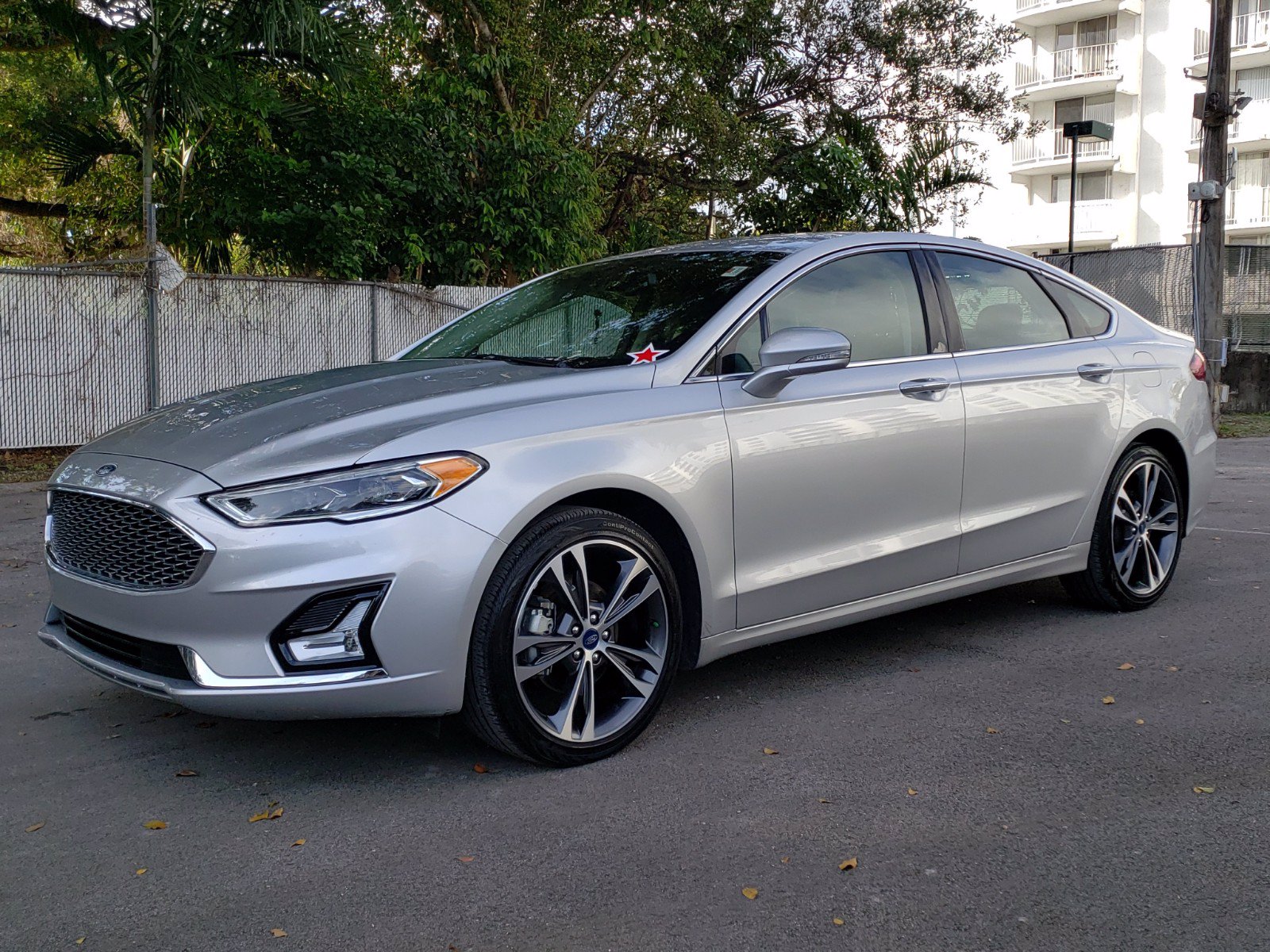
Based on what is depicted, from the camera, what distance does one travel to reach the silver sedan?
336 centimetres

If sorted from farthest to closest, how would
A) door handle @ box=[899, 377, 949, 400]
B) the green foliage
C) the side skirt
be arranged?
the green foliage → door handle @ box=[899, 377, 949, 400] → the side skirt

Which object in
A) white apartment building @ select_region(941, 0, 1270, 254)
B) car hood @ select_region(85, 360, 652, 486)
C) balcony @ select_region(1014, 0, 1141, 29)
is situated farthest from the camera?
balcony @ select_region(1014, 0, 1141, 29)

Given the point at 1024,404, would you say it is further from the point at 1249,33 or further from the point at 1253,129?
the point at 1249,33

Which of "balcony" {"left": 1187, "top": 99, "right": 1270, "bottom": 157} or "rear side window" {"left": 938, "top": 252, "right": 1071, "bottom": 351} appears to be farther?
"balcony" {"left": 1187, "top": 99, "right": 1270, "bottom": 157}

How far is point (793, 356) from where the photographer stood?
13.3 feet

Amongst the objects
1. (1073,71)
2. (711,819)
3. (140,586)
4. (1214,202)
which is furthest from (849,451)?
(1073,71)

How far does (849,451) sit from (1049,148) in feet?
150

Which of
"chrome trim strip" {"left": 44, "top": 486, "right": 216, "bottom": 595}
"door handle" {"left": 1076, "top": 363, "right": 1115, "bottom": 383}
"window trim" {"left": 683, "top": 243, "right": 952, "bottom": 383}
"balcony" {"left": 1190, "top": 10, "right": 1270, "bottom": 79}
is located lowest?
"chrome trim strip" {"left": 44, "top": 486, "right": 216, "bottom": 595}

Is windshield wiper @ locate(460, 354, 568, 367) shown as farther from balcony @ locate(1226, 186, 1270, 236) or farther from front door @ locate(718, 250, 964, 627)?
balcony @ locate(1226, 186, 1270, 236)

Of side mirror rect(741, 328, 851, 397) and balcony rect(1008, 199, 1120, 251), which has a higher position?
balcony rect(1008, 199, 1120, 251)

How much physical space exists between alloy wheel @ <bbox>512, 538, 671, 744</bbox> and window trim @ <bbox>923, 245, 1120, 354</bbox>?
1.80 meters

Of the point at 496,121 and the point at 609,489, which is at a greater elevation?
the point at 496,121

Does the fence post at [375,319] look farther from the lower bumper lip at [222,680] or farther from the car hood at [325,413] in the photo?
the lower bumper lip at [222,680]

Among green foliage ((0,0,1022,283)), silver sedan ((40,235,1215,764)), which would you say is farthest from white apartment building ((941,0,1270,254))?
silver sedan ((40,235,1215,764))
